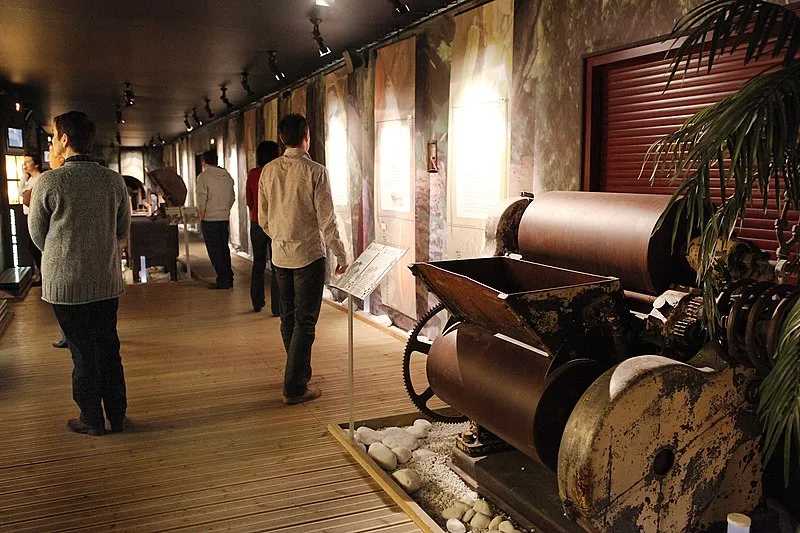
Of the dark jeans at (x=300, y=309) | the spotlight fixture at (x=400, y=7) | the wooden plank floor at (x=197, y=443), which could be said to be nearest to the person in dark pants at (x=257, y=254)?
the wooden plank floor at (x=197, y=443)

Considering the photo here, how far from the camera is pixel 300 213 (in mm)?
4055

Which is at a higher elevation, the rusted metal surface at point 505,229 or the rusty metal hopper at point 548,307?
the rusted metal surface at point 505,229

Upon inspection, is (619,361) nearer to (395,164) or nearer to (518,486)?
(518,486)

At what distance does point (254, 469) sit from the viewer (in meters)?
3.24

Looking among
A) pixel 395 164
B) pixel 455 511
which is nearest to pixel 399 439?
pixel 455 511

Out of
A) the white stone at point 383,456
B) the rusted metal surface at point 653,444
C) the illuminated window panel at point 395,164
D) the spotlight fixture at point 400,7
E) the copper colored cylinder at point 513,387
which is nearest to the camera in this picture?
the rusted metal surface at point 653,444

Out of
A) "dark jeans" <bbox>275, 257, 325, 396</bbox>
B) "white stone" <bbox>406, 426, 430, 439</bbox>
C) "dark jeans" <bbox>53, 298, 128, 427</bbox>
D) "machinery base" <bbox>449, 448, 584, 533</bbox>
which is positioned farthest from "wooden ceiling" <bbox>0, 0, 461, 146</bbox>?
"machinery base" <bbox>449, 448, 584, 533</bbox>

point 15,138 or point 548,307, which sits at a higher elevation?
point 15,138

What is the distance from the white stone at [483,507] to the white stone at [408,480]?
0.28 metres

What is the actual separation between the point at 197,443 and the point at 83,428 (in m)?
0.65

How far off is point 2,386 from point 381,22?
384 centimetres

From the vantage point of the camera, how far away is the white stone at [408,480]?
299 cm

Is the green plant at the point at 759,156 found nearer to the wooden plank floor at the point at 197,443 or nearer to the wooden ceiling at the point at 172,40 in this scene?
the wooden plank floor at the point at 197,443

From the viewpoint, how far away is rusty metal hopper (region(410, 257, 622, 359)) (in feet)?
7.53
